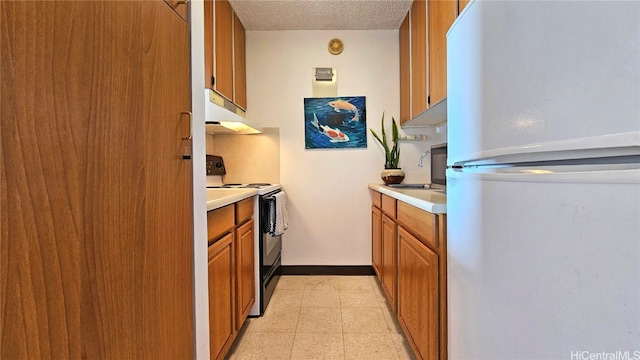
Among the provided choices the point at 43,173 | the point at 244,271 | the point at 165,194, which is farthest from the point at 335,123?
the point at 43,173

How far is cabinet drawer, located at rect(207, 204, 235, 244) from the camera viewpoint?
128cm

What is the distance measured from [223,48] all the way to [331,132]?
46.3 inches

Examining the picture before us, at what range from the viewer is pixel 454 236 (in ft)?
3.25

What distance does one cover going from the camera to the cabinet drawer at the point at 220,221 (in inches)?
50.5

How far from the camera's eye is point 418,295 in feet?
4.37

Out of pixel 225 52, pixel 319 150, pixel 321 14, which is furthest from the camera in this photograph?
pixel 319 150

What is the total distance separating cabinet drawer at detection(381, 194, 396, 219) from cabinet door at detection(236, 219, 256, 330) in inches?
36.6

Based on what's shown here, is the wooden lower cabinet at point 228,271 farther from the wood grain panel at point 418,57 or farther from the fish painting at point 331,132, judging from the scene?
A: the wood grain panel at point 418,57

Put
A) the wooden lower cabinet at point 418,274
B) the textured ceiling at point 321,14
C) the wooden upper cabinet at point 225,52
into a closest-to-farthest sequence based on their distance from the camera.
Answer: the wooden lower cabinet at point 418,274
the wooden upper cabinet at point 225,52
the textured ceiling at point 321,14

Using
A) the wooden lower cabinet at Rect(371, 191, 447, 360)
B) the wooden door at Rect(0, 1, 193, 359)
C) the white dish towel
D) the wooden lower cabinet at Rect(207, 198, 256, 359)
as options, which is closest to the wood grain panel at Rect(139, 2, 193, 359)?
the wooden door at Rect(0, 1, 193, 359)

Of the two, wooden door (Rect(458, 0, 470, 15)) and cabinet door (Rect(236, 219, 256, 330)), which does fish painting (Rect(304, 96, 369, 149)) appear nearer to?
cabinet door (Rect(236, 219, 256, 330))

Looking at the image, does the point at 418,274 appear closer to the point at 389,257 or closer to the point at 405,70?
the point at 389,257

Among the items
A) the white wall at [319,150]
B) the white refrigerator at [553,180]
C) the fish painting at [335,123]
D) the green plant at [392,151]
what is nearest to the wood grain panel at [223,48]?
the white wall at [319,150]

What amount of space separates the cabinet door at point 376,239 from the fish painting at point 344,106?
891 millimetres
